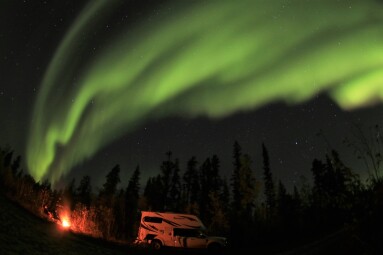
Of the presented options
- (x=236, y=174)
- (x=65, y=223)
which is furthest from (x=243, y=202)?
(x=65, y=223)

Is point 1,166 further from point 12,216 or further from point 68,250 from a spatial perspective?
point 68,250

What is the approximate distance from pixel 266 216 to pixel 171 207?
5545 cm

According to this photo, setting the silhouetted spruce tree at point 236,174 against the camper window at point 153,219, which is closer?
the camper window at point 153,219

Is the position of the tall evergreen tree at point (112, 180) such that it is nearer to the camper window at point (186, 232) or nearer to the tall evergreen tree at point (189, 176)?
the tall evergreen tree at point (189, 176)

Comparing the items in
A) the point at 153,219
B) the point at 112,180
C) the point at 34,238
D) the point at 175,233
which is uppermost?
the point at 112,180

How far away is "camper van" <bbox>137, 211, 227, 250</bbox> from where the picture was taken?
22500 mm

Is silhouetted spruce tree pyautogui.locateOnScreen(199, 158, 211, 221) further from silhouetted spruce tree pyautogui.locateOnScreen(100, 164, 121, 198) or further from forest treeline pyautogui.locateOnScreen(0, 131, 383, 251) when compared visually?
silhouetted spruce tree pyautogui.locateOnScreen(100, 164, 121, 198)

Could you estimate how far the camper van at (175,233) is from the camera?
22500mm

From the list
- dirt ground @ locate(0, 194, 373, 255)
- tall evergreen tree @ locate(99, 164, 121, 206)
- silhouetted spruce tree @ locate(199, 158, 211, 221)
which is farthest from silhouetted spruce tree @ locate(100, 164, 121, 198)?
dirt ground @ locate(0, 194, 373, 255)

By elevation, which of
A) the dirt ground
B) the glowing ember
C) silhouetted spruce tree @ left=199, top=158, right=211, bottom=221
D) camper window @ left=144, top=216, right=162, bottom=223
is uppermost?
silhouetted spruce tree @ left=199, top=158, right=211, bottom=221

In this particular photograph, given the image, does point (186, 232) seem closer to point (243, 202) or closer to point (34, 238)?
point (34, 238)

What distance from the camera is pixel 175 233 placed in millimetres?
23188

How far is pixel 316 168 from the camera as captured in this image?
8675 centimetres

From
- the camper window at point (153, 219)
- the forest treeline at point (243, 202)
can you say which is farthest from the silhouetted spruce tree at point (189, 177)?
the camper window at point (153, 219)
